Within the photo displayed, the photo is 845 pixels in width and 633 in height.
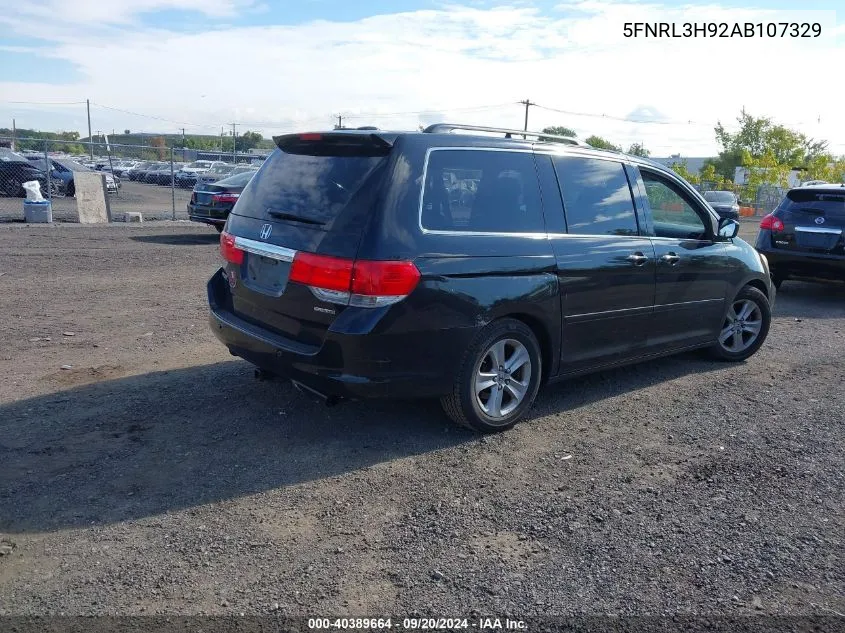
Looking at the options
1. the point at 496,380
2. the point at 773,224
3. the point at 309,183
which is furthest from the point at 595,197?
the point at 773,224

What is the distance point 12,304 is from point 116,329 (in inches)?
68.4

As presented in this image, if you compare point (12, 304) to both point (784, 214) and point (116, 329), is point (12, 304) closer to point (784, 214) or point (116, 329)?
point (116, 329)

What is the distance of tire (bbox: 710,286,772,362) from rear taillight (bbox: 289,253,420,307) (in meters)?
3.82

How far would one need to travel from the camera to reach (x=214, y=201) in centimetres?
1478

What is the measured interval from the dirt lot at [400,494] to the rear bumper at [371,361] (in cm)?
46

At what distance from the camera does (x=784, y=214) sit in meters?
10.7

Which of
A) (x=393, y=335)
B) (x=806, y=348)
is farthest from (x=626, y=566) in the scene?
(x=806, y=348)

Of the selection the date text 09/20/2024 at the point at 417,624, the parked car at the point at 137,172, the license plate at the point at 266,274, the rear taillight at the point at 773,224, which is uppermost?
the license plate at the point at 266,274

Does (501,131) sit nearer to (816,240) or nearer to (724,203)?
(816,240)

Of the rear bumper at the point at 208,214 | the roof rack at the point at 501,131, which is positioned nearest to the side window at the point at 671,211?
the roof rack at the point at 501,131

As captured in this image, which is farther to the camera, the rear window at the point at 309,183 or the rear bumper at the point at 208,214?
the rear bumper at the point at 208,214

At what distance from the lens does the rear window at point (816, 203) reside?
401 inches

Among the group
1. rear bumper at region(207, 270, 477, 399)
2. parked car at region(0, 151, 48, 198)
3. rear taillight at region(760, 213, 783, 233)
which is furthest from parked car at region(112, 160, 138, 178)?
rear bumper at region(207, 270, 477, 399)

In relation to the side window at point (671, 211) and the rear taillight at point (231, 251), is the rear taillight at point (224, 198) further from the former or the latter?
the side window at point (671, 211)
